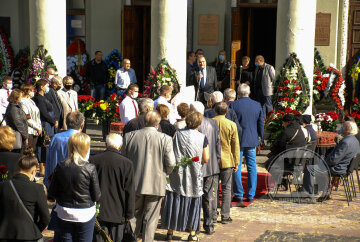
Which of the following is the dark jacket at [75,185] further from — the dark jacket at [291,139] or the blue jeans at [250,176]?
the dark jacket at [291,139]

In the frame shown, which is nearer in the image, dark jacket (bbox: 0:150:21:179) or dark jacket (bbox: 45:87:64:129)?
dark jacket (bbox: 0:150:21:179)

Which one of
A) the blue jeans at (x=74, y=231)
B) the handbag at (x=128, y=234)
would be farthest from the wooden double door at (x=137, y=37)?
the blue jeans at (x=74, y=231)

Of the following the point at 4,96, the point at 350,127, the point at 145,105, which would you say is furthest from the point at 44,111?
the point at 350,127

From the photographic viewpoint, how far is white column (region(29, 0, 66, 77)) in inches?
598

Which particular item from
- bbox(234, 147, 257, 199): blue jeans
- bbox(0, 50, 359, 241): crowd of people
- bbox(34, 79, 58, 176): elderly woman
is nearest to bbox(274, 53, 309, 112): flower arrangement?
bbox(0, 50, 359, 241): crowd of people

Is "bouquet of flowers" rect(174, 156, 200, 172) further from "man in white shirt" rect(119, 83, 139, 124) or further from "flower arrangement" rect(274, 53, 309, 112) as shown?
"flower arrangement" rect(274, 53, 309, 112)

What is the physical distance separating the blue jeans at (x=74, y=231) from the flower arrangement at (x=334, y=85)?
1014cm

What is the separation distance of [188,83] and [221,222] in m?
6.64

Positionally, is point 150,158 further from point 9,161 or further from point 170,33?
point 170,33

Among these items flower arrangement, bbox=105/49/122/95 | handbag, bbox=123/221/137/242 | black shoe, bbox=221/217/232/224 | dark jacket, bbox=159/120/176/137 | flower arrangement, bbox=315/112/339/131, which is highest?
flower arrangement, bbox=105/49/122/95

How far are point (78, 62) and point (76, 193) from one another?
526 inches

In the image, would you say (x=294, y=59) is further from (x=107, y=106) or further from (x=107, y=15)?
(x=107, y=15)

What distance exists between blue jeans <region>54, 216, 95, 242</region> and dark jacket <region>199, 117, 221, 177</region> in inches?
111

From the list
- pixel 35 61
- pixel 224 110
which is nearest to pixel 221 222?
pixel 224 110
